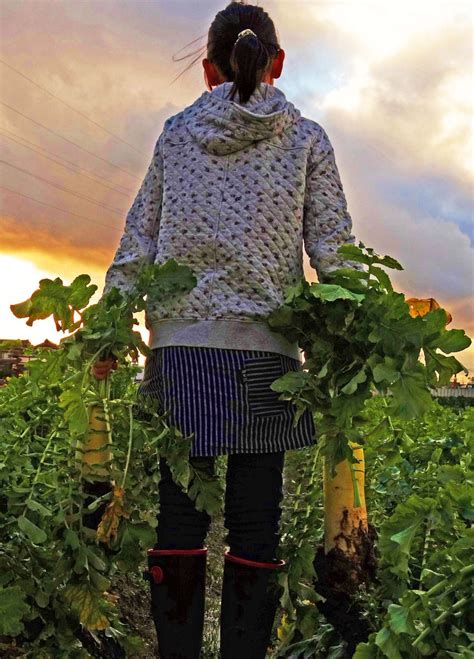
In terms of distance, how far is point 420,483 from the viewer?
9.57 ft

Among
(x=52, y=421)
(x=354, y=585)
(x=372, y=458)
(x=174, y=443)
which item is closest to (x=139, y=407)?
(x=174, y=443)

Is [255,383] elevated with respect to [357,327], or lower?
lower

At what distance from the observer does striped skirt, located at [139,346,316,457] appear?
208cm

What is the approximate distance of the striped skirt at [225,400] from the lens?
6.83 ft

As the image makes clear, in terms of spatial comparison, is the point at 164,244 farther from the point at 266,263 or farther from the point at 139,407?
the point at 139,407

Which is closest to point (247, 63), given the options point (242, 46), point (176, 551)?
point (242, 46)

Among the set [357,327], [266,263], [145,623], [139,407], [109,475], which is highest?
[266,263]

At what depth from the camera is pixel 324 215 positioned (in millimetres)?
2209

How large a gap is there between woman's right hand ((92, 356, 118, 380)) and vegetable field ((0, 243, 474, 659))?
0.07ft

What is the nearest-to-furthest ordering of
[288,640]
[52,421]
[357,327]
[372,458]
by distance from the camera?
[357,327]
[288,640]
[52,421]
[372,458]

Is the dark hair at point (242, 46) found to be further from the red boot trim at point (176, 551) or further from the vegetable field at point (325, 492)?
the red boot trim at point (176, 551)

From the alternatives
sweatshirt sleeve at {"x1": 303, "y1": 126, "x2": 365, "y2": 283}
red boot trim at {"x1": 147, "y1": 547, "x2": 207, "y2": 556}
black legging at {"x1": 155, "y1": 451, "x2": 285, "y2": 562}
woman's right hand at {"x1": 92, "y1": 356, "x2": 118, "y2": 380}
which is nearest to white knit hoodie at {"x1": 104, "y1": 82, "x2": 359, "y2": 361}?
sweatshirt sleeve at {"x1": 303, "y1": 126, "x2": 365, "y2": 283}

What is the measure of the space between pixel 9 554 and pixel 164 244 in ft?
3.20

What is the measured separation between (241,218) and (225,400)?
47cm
